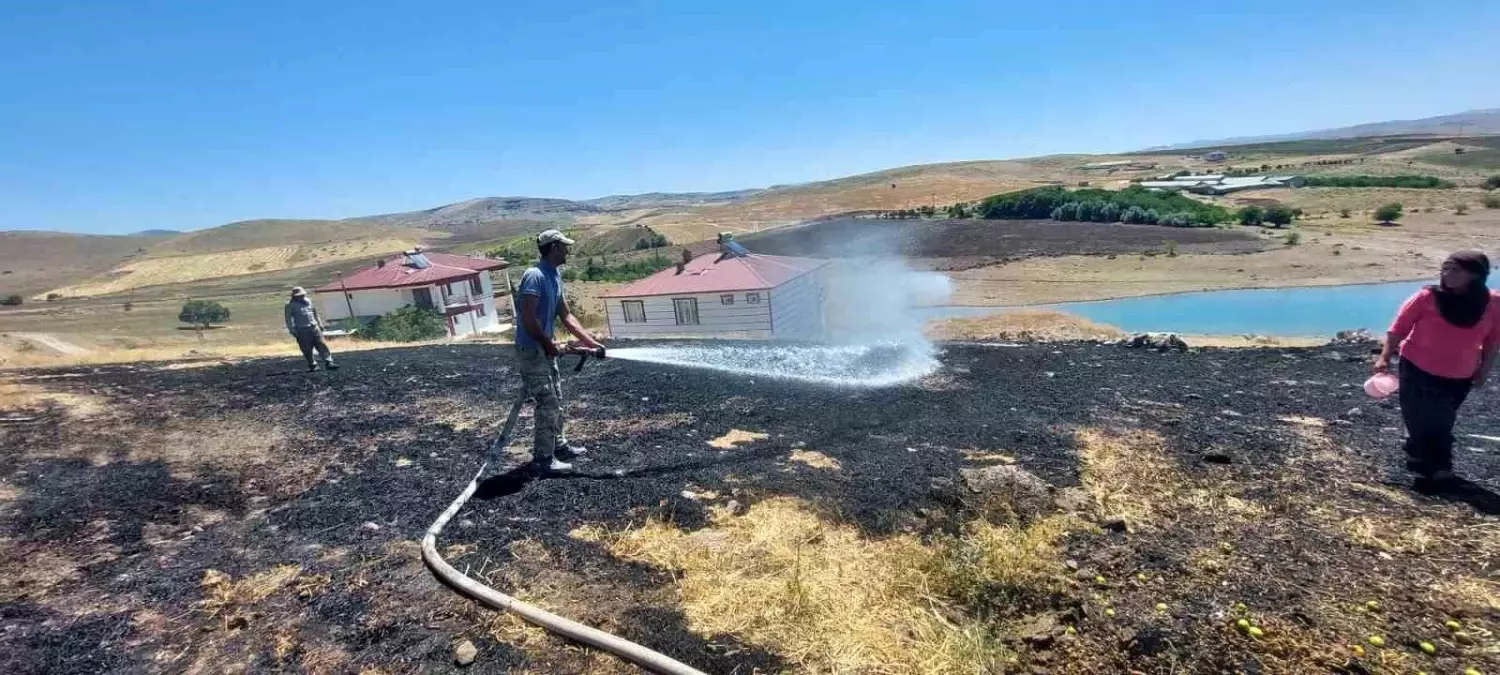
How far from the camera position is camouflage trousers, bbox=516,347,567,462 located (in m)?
6.56

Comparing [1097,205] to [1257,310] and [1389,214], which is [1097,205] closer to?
[1389,214]

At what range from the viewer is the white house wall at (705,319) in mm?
32750

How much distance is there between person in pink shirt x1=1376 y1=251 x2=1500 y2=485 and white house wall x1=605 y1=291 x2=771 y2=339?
26.5 meters

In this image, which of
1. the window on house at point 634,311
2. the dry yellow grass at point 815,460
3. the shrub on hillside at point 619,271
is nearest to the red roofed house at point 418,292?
the window on house at point 634,311

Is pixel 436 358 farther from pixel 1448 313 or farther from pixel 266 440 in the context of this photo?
pixel 1448 313

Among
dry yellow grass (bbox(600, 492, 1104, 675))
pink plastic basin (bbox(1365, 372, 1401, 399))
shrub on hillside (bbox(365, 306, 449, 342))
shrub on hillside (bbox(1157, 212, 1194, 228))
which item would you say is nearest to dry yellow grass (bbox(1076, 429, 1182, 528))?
dry yellow grass (bbox(600, 492, 1104, 675))

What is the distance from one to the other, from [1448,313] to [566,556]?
Result: 7.54 metres

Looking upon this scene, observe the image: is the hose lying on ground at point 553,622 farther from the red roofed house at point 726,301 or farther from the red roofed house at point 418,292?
the red roofed house at point 418,292

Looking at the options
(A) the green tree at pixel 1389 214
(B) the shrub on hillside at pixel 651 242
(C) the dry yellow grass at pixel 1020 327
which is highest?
(B) the shrub on hillside at pixel 651 242

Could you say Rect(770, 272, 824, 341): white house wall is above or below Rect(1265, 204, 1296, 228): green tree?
above

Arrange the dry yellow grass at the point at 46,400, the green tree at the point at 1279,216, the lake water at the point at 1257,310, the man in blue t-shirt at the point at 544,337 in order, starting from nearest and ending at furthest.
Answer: the man in blue t-shirt at the point at 544,337
the dry yellow grass at the point at 46,400
the lake water at the point at 1257,310
the green tree at the point at 1279,216

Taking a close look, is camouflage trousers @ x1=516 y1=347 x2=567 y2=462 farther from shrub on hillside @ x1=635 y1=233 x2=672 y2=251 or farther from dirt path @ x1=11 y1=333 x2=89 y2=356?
shrub on hillside @ x1=635 y1=233 x2=672 y2=251

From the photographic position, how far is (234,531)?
606cm

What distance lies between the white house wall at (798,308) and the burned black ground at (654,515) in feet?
69.9
